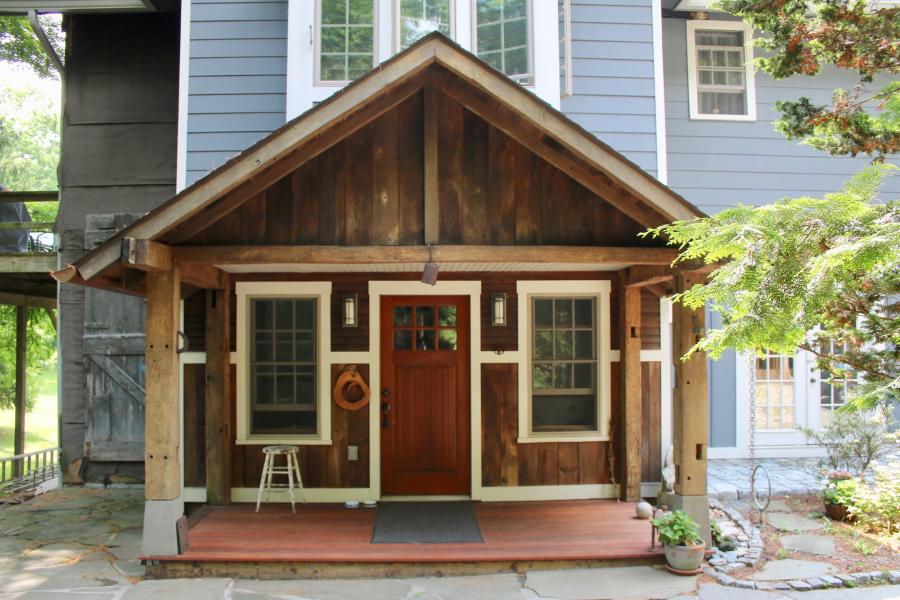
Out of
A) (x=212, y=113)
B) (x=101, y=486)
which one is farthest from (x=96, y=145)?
(x=101, y=486)

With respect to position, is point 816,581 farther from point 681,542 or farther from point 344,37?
point 344,37

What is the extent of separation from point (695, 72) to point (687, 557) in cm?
683

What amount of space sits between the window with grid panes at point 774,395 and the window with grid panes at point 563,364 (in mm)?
3708

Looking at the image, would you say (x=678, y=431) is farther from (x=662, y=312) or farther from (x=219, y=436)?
(x=219, y=436)

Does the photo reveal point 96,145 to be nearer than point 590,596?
No

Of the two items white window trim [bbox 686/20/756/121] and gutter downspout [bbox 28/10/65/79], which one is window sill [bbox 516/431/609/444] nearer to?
white window trim [bbox 686/20/756/121]

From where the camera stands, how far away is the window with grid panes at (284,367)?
7.25 m

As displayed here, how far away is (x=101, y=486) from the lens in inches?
326

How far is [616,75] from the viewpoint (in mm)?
7879

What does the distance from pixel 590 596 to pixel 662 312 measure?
3.43m

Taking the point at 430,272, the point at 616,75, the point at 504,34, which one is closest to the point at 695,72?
the point at 616,75

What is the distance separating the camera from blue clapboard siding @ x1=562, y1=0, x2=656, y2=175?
308 inches

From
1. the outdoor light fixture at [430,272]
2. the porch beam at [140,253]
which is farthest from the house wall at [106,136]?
the outdoor light fixture at [430,272]

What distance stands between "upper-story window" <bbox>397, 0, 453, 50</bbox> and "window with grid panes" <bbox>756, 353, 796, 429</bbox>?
21.1 feet
